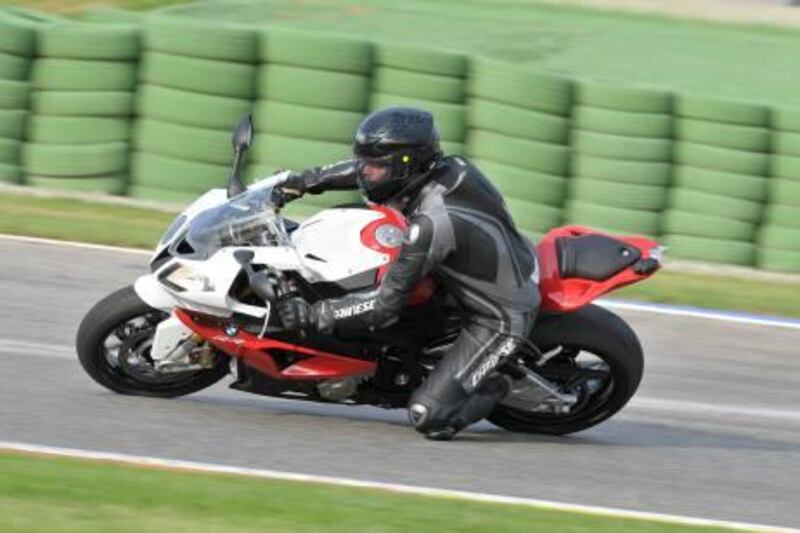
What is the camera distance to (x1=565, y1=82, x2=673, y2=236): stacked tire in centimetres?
1374

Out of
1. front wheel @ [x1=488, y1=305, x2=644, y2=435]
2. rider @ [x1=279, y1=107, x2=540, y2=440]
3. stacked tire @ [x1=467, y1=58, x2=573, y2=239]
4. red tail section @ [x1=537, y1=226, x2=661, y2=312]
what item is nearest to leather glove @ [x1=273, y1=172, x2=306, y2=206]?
rider @ [x1=279, y1=107, x2=540, y2=440]

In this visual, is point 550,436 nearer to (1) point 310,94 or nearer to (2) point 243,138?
(2) point 243,138

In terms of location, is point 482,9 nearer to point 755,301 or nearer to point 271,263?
point 755,301

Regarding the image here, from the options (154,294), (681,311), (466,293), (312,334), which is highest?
(466,293)

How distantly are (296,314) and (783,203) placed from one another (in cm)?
703

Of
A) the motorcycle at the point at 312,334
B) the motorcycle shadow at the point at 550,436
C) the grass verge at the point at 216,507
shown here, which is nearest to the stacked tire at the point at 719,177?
the motorcycle shadow at the point at 550,436

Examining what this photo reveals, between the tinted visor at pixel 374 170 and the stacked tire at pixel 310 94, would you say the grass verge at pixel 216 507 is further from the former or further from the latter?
the stacked tire at pixel 310 94

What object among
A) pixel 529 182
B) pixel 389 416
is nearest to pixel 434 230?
pixel 389 416

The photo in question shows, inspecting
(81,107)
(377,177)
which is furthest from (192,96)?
(377,177)

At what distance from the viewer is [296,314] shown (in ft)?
25.4

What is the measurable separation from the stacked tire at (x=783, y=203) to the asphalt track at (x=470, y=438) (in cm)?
375

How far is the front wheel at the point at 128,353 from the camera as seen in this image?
26.2 feet

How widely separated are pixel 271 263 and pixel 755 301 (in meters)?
5.53

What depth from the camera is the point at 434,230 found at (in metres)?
7.70
